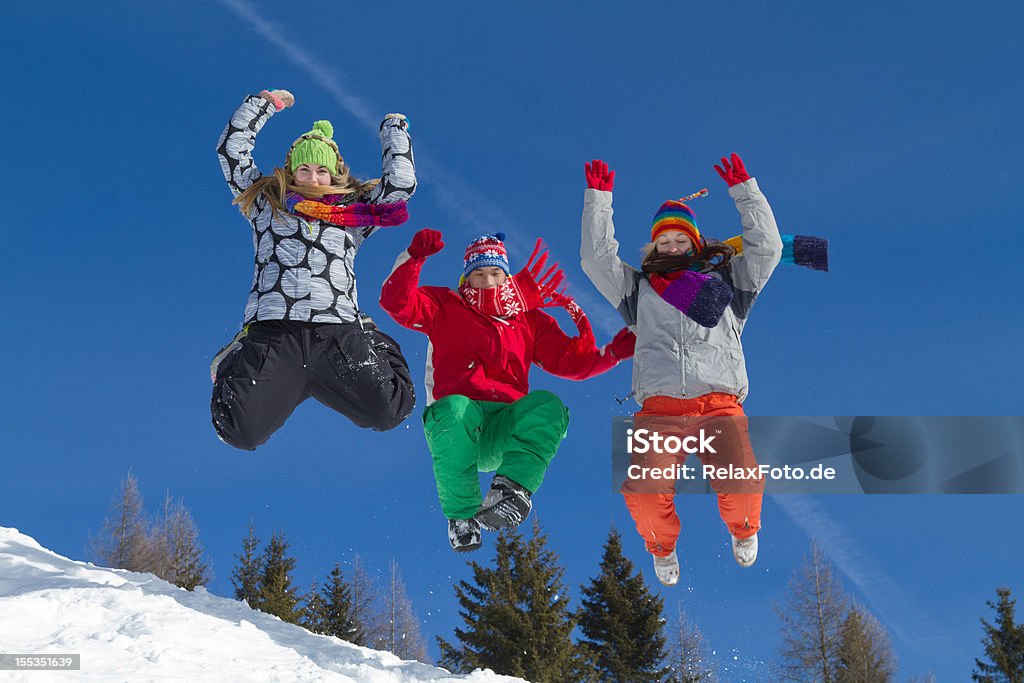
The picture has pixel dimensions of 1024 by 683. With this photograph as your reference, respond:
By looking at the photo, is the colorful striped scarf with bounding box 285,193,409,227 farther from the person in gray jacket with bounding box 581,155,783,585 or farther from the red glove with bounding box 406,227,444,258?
the person in gray jacket with bounding box 581,155,783,585

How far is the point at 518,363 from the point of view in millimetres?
7812

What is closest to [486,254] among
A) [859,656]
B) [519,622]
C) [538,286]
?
[538,286]

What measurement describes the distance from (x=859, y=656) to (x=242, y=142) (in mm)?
20506

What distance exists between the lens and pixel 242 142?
804 cm

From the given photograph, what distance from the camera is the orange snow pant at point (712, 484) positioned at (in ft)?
22.8

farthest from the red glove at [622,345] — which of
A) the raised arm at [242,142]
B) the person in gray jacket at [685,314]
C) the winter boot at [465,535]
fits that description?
the raised arm at [242,142]

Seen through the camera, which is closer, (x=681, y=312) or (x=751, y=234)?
(x=681, y=312)

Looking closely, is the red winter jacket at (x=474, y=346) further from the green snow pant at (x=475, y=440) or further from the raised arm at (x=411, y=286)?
the green snow pant at (x=475, y=440)

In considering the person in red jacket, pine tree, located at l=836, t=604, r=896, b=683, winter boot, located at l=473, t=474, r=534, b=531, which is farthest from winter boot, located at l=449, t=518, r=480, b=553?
pine tree, located at l=836, t=604, r=896, b=683

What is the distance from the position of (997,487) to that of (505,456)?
4.44 metres

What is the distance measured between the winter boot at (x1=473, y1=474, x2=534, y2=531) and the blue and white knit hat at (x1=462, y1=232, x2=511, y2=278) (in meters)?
2.00

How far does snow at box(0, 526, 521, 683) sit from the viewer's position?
724 centimetres

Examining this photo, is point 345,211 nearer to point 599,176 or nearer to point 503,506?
point 599,176

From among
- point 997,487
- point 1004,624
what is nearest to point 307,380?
point 997,487
